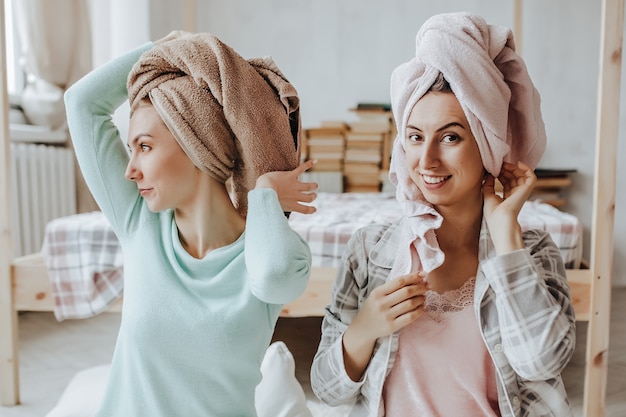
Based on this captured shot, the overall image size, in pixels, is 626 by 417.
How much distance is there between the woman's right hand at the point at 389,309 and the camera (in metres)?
0.75

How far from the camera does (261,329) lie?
2.59ft

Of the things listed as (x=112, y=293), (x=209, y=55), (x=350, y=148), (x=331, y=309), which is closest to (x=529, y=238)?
(x=331, y=309)

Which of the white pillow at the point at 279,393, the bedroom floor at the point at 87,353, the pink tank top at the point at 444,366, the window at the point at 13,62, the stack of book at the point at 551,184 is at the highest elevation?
the window at the point at 13,62

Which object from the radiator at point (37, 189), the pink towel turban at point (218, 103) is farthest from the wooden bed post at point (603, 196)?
the radiator at point (37, 189)

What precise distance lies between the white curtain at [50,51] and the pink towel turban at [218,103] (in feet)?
7.16

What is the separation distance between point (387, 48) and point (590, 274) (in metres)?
2.22

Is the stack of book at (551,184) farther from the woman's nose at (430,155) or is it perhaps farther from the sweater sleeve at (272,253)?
the sweater sleeve at (272,253)

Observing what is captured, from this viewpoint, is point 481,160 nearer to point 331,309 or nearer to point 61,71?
point 331,309

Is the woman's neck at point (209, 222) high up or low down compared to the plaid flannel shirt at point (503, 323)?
up

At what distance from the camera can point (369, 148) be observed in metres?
3.25

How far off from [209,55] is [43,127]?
2323mm

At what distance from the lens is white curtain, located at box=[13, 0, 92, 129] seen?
2.59 meters

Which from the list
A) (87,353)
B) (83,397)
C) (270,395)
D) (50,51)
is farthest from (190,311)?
(50,51)

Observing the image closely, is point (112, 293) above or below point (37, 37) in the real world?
below
